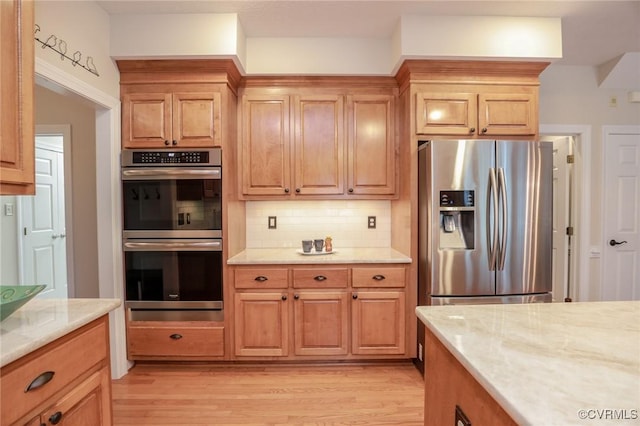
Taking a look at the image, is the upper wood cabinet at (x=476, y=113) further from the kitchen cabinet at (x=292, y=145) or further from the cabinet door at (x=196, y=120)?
the cabinet door at (x=196, y=120)

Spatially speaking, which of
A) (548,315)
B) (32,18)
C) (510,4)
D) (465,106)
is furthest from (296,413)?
(510,4)

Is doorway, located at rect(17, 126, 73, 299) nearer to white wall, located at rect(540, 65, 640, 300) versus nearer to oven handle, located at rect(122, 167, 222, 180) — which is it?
oven handle, located at rect(122, 167, 222, 180)

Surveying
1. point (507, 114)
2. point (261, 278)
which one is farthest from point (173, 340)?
point (507, 114)

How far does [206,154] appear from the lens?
2.46 metres

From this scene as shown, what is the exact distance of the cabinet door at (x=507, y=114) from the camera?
252 cm

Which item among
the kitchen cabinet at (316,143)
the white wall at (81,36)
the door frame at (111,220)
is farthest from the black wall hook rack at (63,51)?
the kitchen cabinet at (316,143)

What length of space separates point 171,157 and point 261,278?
3.82 ft

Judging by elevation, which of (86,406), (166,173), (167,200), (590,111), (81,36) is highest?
(81,36)

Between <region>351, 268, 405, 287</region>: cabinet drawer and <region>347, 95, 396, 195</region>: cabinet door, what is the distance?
705 mm

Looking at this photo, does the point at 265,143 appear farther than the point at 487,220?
Yes

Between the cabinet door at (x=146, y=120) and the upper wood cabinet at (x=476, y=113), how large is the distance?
6.48ft

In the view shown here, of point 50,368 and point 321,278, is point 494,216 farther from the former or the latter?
point 50,368

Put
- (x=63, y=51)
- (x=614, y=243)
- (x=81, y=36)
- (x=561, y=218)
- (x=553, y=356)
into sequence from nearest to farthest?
(x=553, y=356) → (x=63, y=51) → (x=81, y=36) → (x=614, y=243) → (x=561, y=218)

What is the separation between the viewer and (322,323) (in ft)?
8.29
